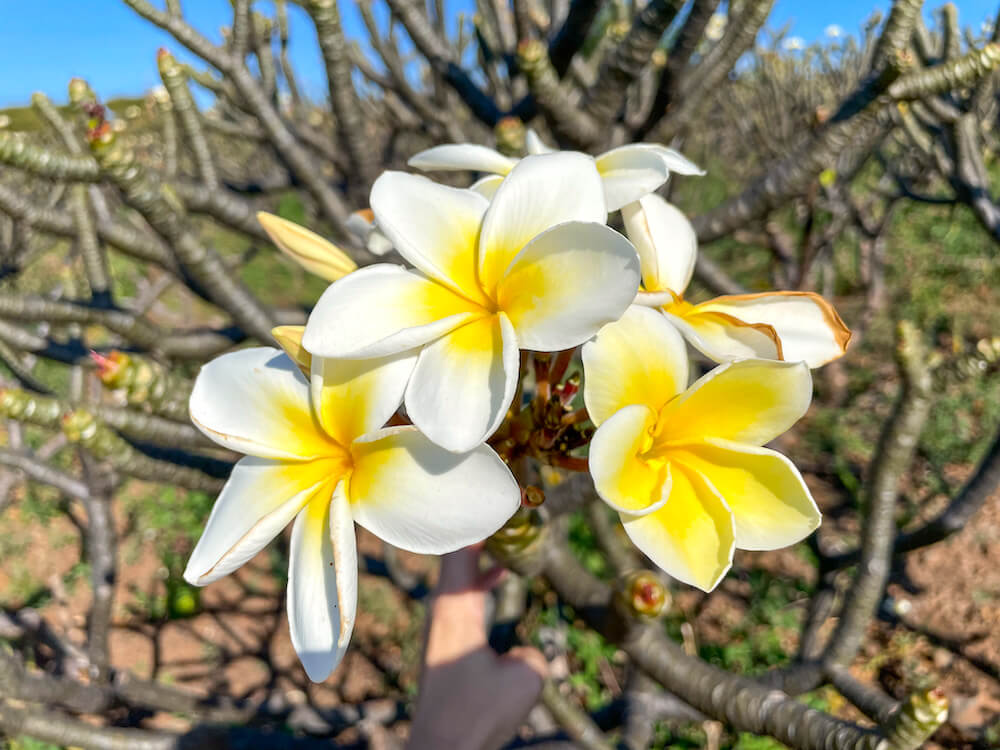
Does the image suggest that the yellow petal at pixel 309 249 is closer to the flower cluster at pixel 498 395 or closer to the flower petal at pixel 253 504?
the flower cluster at pixel 498 395

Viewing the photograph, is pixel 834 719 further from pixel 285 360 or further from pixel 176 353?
pixel 176 353

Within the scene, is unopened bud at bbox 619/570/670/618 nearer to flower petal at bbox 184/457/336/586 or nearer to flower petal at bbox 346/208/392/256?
flower petal at bbox 184/457/336/586

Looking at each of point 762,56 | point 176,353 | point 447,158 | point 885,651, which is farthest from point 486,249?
point 762,56

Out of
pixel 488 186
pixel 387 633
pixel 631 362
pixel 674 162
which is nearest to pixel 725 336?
pixel 631 362

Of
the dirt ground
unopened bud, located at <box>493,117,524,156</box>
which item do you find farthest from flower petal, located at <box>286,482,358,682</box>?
the dirt ground

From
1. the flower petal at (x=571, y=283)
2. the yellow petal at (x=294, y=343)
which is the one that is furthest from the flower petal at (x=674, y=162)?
the yellow petal at (x=294, y=343)

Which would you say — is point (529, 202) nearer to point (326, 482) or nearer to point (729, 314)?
point (729, 314)
